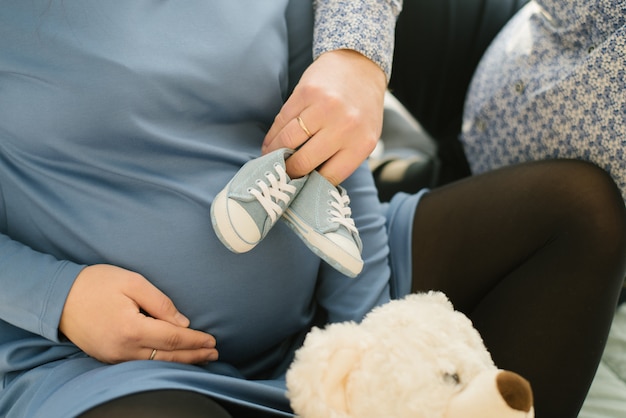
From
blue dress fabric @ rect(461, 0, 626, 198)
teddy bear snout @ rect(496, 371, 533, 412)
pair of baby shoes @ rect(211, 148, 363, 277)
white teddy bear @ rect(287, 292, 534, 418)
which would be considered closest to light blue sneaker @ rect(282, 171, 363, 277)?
pair of baby shoes @ rect(211, 148, 363, 277)

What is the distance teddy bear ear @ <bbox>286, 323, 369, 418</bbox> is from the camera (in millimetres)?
463

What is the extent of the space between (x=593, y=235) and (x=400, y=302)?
32 cm

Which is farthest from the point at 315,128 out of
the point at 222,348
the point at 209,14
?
the point at 222,348

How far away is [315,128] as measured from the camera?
695mm

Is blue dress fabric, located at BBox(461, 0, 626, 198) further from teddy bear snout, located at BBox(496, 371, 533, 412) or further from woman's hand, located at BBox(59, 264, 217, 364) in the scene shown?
woman's hand, located at BBox(59, 264, 217, 364)

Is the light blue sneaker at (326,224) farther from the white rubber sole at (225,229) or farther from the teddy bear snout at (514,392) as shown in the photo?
the teddy bear snout at (514,392)

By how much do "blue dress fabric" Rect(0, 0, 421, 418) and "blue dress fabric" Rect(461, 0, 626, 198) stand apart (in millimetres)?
430

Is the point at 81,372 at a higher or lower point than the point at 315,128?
lower

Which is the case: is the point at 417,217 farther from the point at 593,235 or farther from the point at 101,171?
the point at 101,171

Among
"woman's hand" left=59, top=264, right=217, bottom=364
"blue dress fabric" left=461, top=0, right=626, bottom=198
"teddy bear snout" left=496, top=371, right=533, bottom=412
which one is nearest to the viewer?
"teddy bear snout" left=496, top=371, right=533, bottom=412

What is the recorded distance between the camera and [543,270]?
707mm

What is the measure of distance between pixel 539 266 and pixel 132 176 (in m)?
0.58

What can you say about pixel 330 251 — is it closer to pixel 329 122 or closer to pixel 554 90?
pixel 329 122

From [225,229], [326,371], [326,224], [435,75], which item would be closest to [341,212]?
[326,224]
